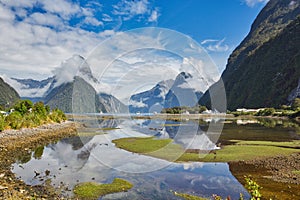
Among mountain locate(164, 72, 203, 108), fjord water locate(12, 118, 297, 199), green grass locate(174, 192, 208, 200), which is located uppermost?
mountain locate(164, 72, 203, 108)

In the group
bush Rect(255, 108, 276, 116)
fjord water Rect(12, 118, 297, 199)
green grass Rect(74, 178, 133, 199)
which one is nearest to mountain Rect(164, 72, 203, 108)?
fjord water Rect(12, 118, 297, 199)

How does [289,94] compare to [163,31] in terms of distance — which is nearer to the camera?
[163,31]

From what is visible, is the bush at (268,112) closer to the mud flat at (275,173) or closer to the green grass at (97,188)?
the mud flat at (275,173)

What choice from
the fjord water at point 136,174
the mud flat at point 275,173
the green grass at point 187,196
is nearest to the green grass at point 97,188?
the fjord water at point 136,174

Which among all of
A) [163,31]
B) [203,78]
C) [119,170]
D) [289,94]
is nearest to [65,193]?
[119,170]

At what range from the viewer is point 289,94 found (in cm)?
17912

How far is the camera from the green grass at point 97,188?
59.7 ft

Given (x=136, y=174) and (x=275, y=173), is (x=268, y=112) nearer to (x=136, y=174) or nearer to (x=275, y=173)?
(x=275, y=173)

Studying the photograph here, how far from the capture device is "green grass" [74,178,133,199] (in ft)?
59.7

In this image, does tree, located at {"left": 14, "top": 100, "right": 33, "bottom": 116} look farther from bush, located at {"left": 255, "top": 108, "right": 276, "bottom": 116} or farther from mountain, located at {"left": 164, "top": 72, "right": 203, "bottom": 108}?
bush, located at {"left": 255, "top": 108, "right": 276, "bottom": 116}

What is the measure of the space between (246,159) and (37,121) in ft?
208

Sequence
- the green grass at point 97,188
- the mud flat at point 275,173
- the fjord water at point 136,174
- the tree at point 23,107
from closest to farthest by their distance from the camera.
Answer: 1. the green grass at point 97,188
2. the mud flat at point 275,173
3. the fjord water at point 136,174
4. the tree at point 23,107

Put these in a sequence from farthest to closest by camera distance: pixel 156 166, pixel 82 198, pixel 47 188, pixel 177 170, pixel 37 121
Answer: pixel 37 121
pixel 156 166
pixel 177 170
pixel 47 188
pixel 82 198

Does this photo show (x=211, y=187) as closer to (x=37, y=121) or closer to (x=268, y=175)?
(x=268, y=175)
